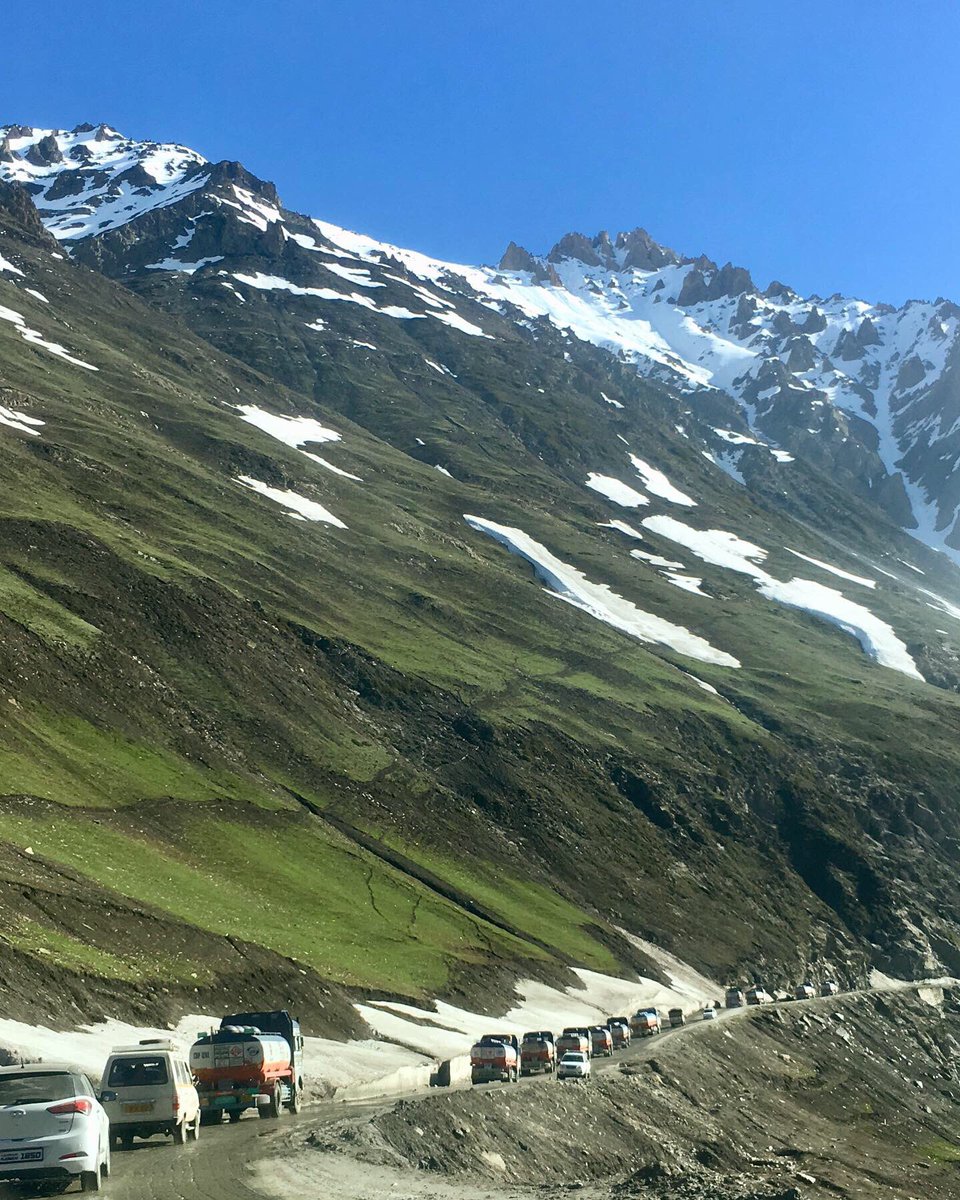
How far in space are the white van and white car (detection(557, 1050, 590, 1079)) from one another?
33.5 metres

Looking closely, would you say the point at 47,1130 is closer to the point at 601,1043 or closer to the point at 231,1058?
the point at 231,1058

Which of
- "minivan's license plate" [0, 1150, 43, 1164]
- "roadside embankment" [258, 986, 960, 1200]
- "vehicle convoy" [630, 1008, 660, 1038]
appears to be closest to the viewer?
"minivan's license plate" [0, 1150, 43, 1164]

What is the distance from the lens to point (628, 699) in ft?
565

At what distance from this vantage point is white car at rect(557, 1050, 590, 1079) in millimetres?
63438

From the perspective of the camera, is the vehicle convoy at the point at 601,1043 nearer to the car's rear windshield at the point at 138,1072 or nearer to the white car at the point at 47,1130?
the car's rear windshield at the point at 138,1072

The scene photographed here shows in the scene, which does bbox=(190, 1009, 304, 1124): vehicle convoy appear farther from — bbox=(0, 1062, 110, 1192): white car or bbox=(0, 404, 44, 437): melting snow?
bbox=(0, 404, 44, 437): melting snow

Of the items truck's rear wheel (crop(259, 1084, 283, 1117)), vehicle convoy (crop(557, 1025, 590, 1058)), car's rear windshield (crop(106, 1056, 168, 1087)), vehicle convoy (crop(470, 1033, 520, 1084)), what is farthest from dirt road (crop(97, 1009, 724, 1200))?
vehicle convoy (crop(557, 1025, 590, 1058))

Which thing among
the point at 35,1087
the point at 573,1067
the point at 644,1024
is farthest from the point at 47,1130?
the point at 644,1024

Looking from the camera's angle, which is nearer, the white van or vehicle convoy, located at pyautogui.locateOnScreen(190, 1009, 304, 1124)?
the white van

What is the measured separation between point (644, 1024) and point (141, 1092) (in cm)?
6561

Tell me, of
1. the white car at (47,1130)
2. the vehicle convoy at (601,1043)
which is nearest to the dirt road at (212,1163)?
the white car at (47,1130)

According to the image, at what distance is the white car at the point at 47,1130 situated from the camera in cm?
2412

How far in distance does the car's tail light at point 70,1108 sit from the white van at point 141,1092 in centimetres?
788

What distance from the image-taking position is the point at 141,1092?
108 feet
